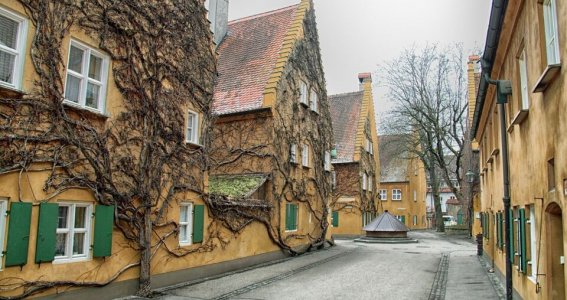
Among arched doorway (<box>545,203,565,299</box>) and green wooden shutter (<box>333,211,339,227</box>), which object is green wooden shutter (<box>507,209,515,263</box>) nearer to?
arched doorway (<box>545,203,565,299</box>)

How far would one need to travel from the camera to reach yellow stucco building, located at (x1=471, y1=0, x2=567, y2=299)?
614 cm

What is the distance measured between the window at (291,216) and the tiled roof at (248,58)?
519 centimetres

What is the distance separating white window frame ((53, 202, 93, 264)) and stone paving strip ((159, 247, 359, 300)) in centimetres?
242

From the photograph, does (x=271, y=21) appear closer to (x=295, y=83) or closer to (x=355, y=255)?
(x=295, y=83)

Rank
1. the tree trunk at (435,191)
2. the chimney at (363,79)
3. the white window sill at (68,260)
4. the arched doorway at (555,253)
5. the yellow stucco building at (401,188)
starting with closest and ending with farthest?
1. the arched doorway at (555,253)
2. the white window sill at (68,260)
3. the chimney at (363,79)
4. the tree trunk at (435,191)
5. the yellow stucco building at (401,188)

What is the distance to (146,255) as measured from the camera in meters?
11.9

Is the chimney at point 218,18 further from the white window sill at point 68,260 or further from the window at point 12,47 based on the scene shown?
the white window sill at point 68,260

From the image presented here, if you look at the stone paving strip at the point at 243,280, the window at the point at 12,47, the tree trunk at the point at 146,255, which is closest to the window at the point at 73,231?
the tree trunk at the point at 146,255

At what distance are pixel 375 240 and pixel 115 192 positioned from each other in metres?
23.3

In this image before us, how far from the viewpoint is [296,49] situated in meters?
23.2

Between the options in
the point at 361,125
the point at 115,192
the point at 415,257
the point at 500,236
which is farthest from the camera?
the point at 361,125

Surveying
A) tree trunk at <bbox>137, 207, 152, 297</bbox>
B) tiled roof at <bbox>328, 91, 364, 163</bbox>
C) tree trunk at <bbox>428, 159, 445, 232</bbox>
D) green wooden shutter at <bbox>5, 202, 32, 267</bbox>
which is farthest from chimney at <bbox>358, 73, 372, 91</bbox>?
green wooden shutter at <bbox>5, 202, 32, 267</bbox>

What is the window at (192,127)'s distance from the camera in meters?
14.6

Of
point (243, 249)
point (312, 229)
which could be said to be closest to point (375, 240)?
point (312, 229)
